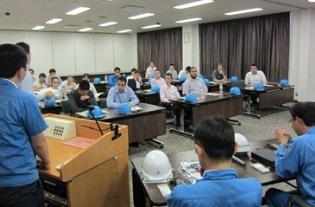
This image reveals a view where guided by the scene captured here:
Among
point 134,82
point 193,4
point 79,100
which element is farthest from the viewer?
point 134,82

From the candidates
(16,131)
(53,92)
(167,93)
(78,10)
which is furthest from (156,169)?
(78,10)

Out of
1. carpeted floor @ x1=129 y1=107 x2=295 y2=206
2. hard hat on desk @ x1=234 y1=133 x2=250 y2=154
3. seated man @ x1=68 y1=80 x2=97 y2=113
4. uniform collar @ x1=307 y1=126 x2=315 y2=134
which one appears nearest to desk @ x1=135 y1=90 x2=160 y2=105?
carpeted floor @ x1=129 y1=107 x2=295 y2=206

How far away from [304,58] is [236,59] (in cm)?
238

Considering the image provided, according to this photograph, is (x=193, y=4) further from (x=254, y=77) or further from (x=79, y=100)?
(x=79, y=100)

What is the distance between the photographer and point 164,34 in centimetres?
1313

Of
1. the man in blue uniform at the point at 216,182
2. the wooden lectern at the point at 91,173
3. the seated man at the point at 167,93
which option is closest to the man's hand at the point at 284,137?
the man in blue uniform at the point at 216,182

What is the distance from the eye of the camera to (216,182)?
3.80 feet

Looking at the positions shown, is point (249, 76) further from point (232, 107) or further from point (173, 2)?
point (173, 2)

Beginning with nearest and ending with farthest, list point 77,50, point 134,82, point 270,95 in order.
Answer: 1. point 270,95
2. point 134,82
3. point 77,50

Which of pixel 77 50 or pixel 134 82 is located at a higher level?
pixel 77 50

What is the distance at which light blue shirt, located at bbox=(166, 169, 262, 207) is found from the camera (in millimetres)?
1123

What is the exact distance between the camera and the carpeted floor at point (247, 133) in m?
4.87

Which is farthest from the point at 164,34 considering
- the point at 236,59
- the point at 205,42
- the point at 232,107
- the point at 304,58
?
the point at 232,107

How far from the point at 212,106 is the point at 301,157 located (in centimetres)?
394
